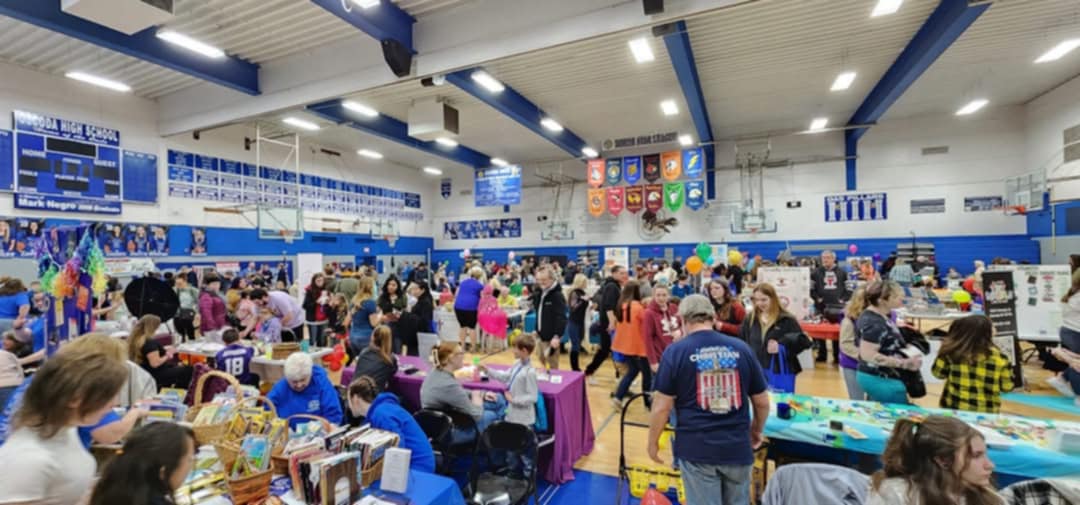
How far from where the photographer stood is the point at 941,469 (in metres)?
1.53

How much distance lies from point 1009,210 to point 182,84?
727 inches

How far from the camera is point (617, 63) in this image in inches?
308

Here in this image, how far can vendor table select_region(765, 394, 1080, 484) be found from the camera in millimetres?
A: 2244

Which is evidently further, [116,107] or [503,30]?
[116,107]

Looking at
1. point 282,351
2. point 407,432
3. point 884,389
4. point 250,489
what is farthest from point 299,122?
point 884,389

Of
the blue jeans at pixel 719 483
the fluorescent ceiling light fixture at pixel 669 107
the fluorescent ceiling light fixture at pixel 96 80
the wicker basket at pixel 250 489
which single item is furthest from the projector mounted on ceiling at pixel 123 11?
the fluorescent ceiling light fixture at pixel 669 107

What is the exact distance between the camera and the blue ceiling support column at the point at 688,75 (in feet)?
21.0

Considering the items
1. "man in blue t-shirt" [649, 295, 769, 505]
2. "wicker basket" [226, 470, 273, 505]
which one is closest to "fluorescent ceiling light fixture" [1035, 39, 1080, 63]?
"man in blue t-shirt" [649, 295, 769, 505]

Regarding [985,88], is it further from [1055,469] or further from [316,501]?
[316,501]

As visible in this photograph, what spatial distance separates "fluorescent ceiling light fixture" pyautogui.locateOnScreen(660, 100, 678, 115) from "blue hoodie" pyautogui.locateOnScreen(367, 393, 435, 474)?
9.11 m

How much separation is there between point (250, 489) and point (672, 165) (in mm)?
11127

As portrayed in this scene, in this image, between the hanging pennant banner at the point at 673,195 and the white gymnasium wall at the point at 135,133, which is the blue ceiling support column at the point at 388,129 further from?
the hanging pennant banner at the point at 673,195

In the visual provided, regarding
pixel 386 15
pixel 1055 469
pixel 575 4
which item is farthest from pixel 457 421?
pixel 386 15

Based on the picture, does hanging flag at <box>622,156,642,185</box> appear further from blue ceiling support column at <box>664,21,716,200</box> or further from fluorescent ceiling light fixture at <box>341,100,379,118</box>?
fluorescent ceiling light fixture at <box>341,100,379,118</box>
